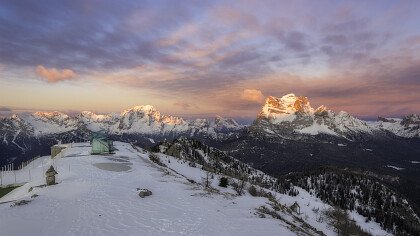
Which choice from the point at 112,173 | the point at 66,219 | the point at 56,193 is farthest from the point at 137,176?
the point at 66,219

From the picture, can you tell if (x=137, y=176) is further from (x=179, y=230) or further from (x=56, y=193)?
(x=179, y=230)

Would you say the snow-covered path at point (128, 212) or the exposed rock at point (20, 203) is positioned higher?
the exposed rock at point (20, 203)

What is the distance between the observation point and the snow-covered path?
31828 mm

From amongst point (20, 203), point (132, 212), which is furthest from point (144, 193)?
point (20, 203)

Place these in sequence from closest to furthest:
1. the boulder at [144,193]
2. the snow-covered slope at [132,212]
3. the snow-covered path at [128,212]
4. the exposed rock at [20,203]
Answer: the snow-covered path at [128,212] < the snow-covered slope at [132,212] < the exposed rock at [20,203] < the boulder at [144,193]

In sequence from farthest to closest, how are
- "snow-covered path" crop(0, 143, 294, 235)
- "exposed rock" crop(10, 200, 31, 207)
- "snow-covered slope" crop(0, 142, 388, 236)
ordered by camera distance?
"exposed rock" crop(10, 200, 31, 207)
"snow-covered slope" crop(0, 142, 388, 236)
"snow-covered path" crop(0, 143, 294, 235)

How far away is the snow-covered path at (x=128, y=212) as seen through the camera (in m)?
31.8

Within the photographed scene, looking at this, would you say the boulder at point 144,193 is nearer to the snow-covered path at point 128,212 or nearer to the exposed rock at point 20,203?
the snow-covered path at point 128,212

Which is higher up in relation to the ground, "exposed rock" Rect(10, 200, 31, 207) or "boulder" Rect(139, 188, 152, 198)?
"exposed rock" Rect(10, 200, 31, 207)

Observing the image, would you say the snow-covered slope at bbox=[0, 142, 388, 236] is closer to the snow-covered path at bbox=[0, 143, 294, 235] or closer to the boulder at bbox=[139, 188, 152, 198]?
the snow-covered path at bbox=[0, 143, 294, 235]

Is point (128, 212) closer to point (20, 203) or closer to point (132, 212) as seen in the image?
point (132, 212)

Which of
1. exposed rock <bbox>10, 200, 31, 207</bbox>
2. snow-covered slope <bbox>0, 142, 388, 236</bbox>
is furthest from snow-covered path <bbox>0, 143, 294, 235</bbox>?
exposed rock <bbox>10, 200, 31, 207</bbox>

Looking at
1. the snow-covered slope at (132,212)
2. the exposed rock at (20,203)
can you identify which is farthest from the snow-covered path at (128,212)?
the exposed rock at (20,203)

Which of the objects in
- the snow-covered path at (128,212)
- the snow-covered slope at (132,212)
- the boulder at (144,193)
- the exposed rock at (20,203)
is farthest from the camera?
the boulder at (144,193)
